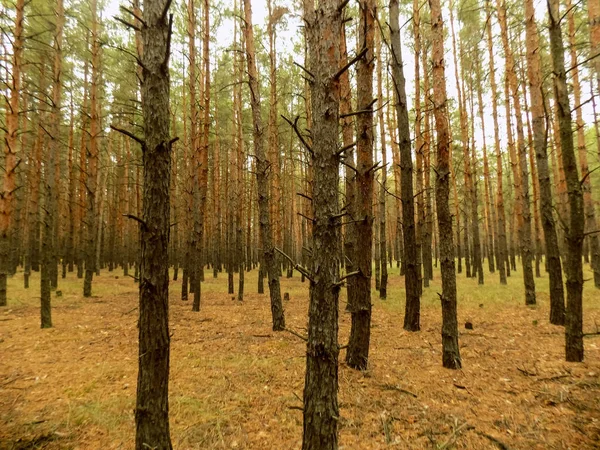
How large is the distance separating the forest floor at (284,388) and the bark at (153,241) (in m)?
0.92

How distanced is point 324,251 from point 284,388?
302cm

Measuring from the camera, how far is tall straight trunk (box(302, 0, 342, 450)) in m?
2.62

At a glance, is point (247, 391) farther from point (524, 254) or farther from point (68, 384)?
point (524, 254)

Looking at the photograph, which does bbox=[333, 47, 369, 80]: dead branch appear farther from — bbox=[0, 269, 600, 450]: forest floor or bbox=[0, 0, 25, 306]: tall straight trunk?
bbox=[0, 0, 25, 306]: tall straight trunk

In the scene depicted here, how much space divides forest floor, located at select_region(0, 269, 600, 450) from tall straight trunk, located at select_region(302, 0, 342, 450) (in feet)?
1.08

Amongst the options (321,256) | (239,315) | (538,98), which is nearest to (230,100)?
(239,315)

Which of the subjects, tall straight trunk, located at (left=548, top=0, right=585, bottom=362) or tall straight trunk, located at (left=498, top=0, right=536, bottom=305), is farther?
tall straight trunk, located at (left=498, top=0, right=536, bottom=305)

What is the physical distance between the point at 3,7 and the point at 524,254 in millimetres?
20832

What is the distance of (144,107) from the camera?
2.73 meters

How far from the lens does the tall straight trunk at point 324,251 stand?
2.62 meters

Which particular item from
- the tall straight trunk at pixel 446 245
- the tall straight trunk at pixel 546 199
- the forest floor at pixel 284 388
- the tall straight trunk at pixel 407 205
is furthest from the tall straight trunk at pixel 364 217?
the tall straight trunk at pixel 546 199

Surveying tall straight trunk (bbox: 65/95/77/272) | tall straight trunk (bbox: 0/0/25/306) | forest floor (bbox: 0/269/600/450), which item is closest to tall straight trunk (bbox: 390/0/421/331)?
forest floor (bbox: 0/269/600/450)

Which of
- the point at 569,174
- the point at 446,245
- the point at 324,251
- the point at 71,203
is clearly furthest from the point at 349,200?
the point at 71,203

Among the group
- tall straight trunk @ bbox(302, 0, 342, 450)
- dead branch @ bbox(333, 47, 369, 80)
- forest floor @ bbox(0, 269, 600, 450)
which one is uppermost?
dead branch @ bbox(333, 47, 369, 80)
